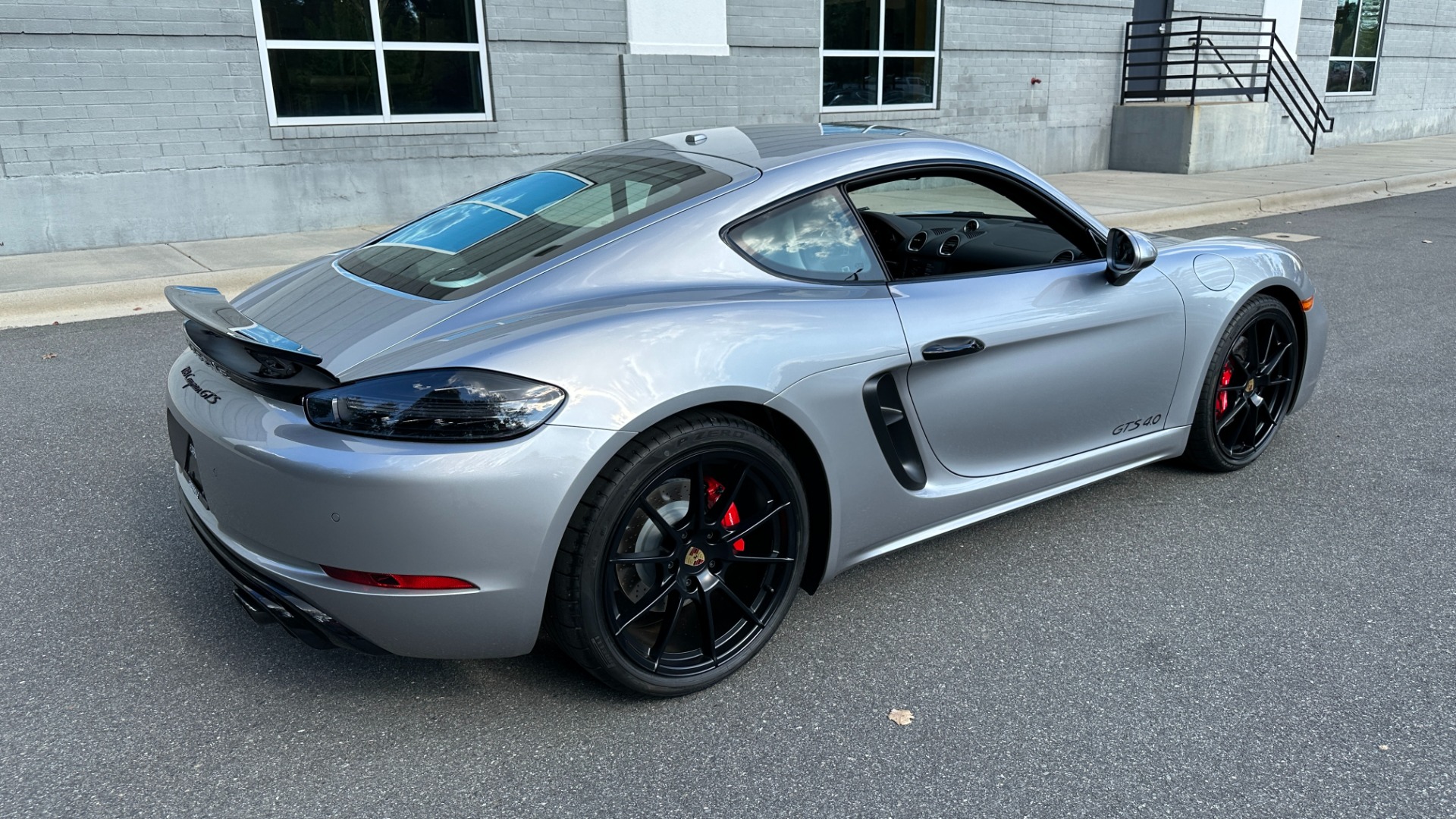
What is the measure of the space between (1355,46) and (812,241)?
23.0m

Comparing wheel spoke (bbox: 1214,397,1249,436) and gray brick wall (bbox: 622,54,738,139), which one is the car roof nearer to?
wheel spoke (bbox: 1214,397,1249,436)

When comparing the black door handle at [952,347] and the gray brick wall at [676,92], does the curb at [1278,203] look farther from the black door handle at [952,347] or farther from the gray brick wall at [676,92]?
the black door handle at [952,347]

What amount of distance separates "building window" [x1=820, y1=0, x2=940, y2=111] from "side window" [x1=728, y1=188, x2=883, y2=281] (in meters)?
10.9

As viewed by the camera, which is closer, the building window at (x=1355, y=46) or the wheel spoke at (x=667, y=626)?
the wheel spoke at (x=667, y=626)

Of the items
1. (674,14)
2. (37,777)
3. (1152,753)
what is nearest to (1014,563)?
(1152,753)

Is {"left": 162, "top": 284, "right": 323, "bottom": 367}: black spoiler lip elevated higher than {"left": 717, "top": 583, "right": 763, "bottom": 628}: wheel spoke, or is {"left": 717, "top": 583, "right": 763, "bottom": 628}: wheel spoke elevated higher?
{"left": 162, "top": 284, "right": 323, "bottom": 367}: black spoiler lip

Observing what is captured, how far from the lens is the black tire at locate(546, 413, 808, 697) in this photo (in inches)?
99.8

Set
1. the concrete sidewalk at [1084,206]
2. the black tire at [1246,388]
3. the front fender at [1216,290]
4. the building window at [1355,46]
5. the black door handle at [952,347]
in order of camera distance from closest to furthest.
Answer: the black door handle at [952,347], the front fender at [1216,290], the black tire at [1246,388], the concrete sidewalk at [1084,206], the building window at [1355,46]

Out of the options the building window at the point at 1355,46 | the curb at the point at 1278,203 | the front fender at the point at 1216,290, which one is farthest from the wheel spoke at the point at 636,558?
the building window at the point at 1355,46

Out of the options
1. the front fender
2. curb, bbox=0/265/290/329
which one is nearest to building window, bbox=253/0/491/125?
curb, bbox=0/265/290/329

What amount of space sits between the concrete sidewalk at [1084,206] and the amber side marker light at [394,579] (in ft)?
19.7

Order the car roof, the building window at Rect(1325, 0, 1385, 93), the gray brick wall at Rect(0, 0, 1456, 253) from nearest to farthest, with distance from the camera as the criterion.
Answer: the car roof, the gray brick wall at Rect(0, 0, 1456, 253), the building window at Rect(1325, 0, 1385, 93)

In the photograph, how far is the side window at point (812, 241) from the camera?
3.02m

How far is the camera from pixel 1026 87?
15.4m
